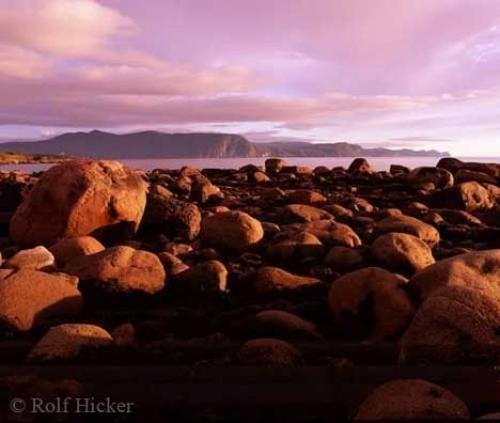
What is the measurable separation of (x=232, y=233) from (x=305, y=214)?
4.07 meters

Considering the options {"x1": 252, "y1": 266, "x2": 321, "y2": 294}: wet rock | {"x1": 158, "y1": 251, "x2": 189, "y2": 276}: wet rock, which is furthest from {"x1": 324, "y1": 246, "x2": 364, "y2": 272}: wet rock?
{"x1": 158, "y1": 251, "x2": 189, "y2": 276}: wet rock

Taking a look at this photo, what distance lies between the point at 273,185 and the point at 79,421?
23557 millimetres

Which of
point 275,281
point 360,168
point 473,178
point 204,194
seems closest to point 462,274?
point 275,281

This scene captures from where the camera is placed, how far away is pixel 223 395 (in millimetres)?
3629

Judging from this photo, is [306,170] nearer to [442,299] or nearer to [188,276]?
[188,276]

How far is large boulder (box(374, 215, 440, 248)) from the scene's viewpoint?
10.1 metres

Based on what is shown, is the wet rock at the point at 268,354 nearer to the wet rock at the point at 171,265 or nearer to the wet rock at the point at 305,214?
the wet rock at the point at 171,265

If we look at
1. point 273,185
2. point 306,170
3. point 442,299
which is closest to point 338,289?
point 442,299

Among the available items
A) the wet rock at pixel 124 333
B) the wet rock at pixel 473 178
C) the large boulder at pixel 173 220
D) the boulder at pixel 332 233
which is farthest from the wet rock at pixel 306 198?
the wet rock at pixel 124 333

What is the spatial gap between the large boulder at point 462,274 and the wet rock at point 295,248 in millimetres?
2984

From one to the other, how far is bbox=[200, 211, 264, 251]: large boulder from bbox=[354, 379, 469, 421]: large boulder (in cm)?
617

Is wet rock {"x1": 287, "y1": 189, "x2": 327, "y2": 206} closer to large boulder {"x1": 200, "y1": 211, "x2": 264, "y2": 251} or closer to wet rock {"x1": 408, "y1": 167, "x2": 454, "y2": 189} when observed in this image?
large boulder {"x1": 200, "y1": 211, "x2": 264, "y2": 251}

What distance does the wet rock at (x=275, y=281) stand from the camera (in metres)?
7.21

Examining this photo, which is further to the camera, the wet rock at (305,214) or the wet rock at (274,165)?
the wet rock at (274,165)
